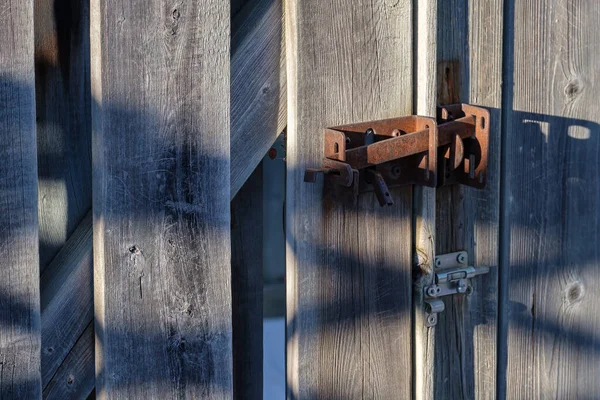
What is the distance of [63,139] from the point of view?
6.80 ft

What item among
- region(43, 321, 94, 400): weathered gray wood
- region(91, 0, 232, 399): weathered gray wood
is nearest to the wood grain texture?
region(91, 0, 232, 399): weathered gray wood

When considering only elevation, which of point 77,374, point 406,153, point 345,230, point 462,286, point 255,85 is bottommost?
point 77,374

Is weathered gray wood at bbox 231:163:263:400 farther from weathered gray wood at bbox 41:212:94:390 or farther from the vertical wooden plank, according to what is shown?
the vertical wooden plank

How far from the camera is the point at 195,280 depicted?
6.29 ft

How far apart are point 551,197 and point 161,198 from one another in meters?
1.23

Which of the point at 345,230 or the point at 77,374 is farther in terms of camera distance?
the point at 345,230

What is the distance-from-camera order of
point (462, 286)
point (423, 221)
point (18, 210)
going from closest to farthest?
point (18, 210), point (423, 221), point (462, 286)

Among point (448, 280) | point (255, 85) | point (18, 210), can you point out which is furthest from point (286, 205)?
point (18, 210)

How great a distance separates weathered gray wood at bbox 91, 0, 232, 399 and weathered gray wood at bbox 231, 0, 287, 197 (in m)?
0.10

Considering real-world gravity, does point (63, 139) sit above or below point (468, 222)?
above

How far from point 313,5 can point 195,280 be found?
0.69 m

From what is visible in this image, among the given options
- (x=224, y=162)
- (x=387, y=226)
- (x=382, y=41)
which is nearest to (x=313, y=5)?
(x=382, y=41)

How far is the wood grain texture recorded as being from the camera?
231 centimetres

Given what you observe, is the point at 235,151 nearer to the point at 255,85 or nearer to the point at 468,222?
the point at 255,85
